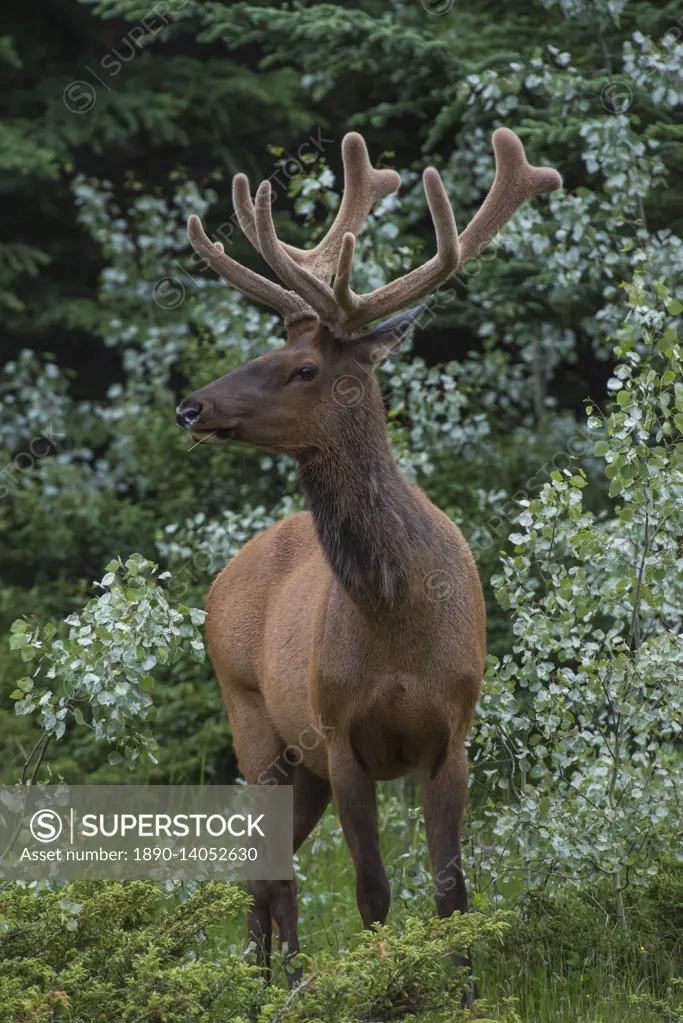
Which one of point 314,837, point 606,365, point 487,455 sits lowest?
point 314,837

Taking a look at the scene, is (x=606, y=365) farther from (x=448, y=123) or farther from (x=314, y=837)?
(x=314, y=837)

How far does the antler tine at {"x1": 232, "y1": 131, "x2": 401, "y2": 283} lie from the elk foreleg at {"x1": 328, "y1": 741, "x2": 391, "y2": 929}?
177 cm

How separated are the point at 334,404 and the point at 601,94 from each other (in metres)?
3.79

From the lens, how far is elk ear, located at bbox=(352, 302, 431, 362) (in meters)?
4.74

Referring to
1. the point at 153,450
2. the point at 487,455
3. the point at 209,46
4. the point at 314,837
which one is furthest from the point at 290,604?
the point at 209,46

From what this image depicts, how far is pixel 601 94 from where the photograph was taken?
7656mm

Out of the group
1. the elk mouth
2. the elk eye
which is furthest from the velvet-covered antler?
the elk mouth

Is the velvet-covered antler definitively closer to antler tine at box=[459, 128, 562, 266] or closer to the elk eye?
antler tine at box=[459, 128, 562, 266]

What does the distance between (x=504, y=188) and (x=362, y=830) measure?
88.9 inches

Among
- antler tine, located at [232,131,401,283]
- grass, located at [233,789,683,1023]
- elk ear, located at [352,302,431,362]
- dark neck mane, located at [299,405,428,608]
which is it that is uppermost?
antler tine, located at [232,131,401,283]

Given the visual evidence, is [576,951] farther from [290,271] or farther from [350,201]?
[350,201]

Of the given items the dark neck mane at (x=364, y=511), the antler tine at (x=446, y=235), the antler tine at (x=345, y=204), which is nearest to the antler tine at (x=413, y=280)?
the antler tine at (x=446, y=235)

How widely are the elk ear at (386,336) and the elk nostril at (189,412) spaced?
60cm

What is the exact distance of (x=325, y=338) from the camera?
475cm
